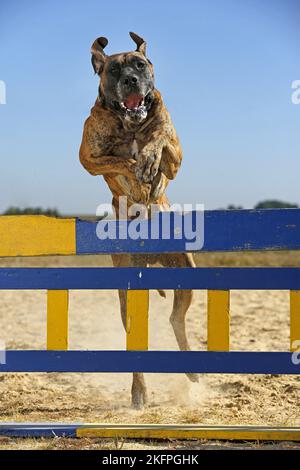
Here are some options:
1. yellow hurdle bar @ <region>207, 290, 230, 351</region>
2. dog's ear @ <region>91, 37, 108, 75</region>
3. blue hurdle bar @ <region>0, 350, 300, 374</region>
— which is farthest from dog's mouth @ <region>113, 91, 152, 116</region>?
blue hurdle bar @ <region>0, 350, 300, 374</region>

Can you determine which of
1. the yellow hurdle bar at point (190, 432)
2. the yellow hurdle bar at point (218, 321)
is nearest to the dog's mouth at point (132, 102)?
the yellow hurdle bar at point (218, 321)

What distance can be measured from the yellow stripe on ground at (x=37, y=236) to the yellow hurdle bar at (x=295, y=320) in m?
1.20

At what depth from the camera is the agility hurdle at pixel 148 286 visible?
3646mm

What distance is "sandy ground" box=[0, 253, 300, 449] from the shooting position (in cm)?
431

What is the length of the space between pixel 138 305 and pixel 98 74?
220 cm

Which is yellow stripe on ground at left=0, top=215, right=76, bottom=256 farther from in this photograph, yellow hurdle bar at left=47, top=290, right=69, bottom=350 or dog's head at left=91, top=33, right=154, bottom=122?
dog's head at left=91, top=33, right=154, bottom=122

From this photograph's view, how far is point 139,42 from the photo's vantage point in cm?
544

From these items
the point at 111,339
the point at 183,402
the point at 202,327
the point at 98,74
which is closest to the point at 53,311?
the point at 183,402

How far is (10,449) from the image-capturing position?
11.6 feet

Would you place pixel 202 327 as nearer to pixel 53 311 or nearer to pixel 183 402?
pixel 183 402

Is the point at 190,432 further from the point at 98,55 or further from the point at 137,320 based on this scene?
the point at 98,55

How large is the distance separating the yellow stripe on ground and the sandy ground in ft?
3.25

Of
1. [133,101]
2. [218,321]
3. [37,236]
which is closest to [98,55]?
[133,101]

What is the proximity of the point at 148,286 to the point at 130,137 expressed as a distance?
170 centimetres
